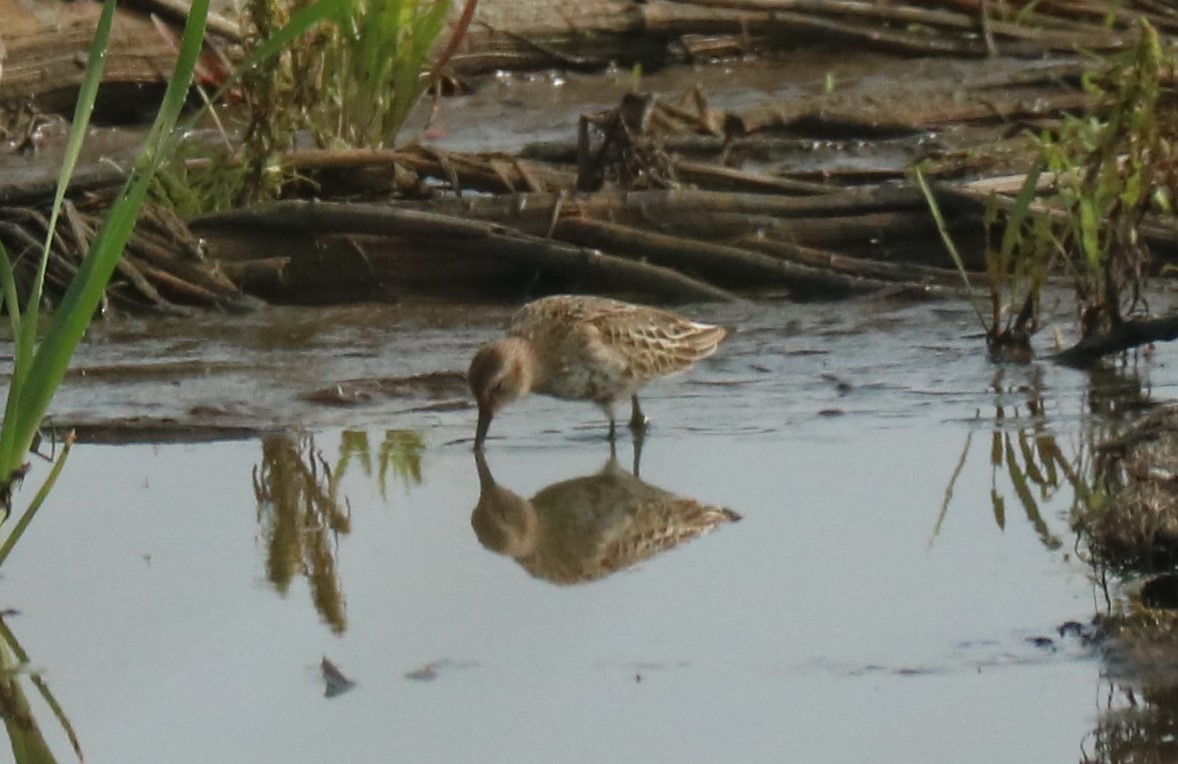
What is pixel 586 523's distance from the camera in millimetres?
6547

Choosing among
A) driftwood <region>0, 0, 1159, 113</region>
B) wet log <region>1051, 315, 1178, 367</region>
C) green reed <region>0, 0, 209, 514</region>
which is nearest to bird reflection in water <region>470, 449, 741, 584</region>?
green reed <region>0, 0, 209, 514</region>

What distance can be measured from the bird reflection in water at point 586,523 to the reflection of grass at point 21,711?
1385mm

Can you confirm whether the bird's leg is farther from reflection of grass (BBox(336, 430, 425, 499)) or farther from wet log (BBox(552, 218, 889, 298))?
wet log (BBox(552, 218, 889, 298))

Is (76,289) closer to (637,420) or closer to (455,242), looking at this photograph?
(637,420)

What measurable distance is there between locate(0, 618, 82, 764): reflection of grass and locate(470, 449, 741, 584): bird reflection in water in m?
1.39

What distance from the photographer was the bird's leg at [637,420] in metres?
7.90

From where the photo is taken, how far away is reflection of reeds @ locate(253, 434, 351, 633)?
19.4 feet

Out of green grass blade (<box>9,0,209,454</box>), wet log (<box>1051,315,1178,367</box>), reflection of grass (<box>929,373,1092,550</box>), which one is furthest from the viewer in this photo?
wet log (<box>1051,315,1178,367</box>)

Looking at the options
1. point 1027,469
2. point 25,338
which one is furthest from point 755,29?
point 25,338

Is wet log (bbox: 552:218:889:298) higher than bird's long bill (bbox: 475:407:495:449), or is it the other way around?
wet log (bbox: 552:218:889:298)

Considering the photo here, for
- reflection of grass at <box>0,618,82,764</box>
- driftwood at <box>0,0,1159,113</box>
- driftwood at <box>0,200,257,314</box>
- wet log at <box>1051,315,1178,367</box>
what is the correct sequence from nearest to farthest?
reflection of grass at <box>0,618,82,764</box>
wet log at <box>1051,315,1178,367</box>
driftwood at <box>0,200,257,314</box>
driftwood at <box>0,0,1159,113</box>

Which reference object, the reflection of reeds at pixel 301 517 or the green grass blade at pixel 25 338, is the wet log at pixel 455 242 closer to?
the reflection of reeds at pixel 301 517

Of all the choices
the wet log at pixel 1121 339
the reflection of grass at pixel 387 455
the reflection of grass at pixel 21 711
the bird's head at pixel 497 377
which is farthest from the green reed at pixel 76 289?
the wet log at pixel 1121 339

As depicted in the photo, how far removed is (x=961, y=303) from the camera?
9516mm
